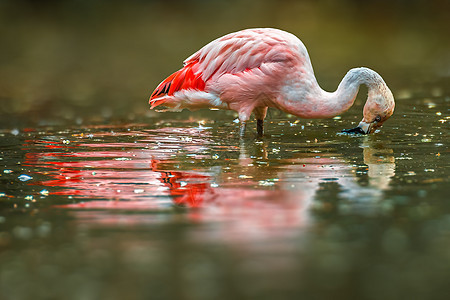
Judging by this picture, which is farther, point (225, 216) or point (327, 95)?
point (327, 95)

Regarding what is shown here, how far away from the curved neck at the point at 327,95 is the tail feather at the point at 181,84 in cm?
99

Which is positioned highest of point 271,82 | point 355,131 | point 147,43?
point 147,43

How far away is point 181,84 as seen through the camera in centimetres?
823

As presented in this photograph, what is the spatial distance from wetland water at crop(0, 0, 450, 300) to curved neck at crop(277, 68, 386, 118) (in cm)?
38

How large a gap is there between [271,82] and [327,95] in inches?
23.8

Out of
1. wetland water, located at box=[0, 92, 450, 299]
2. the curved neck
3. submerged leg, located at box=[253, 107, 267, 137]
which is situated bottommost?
wetland water, located at box=[0, 92, 450, 299]

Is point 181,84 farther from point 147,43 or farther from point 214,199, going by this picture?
point 147,43

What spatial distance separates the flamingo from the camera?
7715 millimetres

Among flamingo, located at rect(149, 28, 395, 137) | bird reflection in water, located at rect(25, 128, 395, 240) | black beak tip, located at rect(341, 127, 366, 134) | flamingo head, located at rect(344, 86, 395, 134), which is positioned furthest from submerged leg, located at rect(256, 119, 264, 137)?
flamingo head, located at rect(344, 86, 395, 134)

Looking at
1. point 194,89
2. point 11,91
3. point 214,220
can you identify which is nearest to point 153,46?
point 11,91

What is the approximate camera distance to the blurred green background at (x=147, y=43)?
12125 millimetres

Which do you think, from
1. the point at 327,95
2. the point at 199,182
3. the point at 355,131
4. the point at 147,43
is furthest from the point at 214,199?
the point at 147,43

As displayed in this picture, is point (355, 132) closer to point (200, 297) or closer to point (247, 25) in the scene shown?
point (200, 297)

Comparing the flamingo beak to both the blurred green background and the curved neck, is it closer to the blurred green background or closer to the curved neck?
the curved neck
